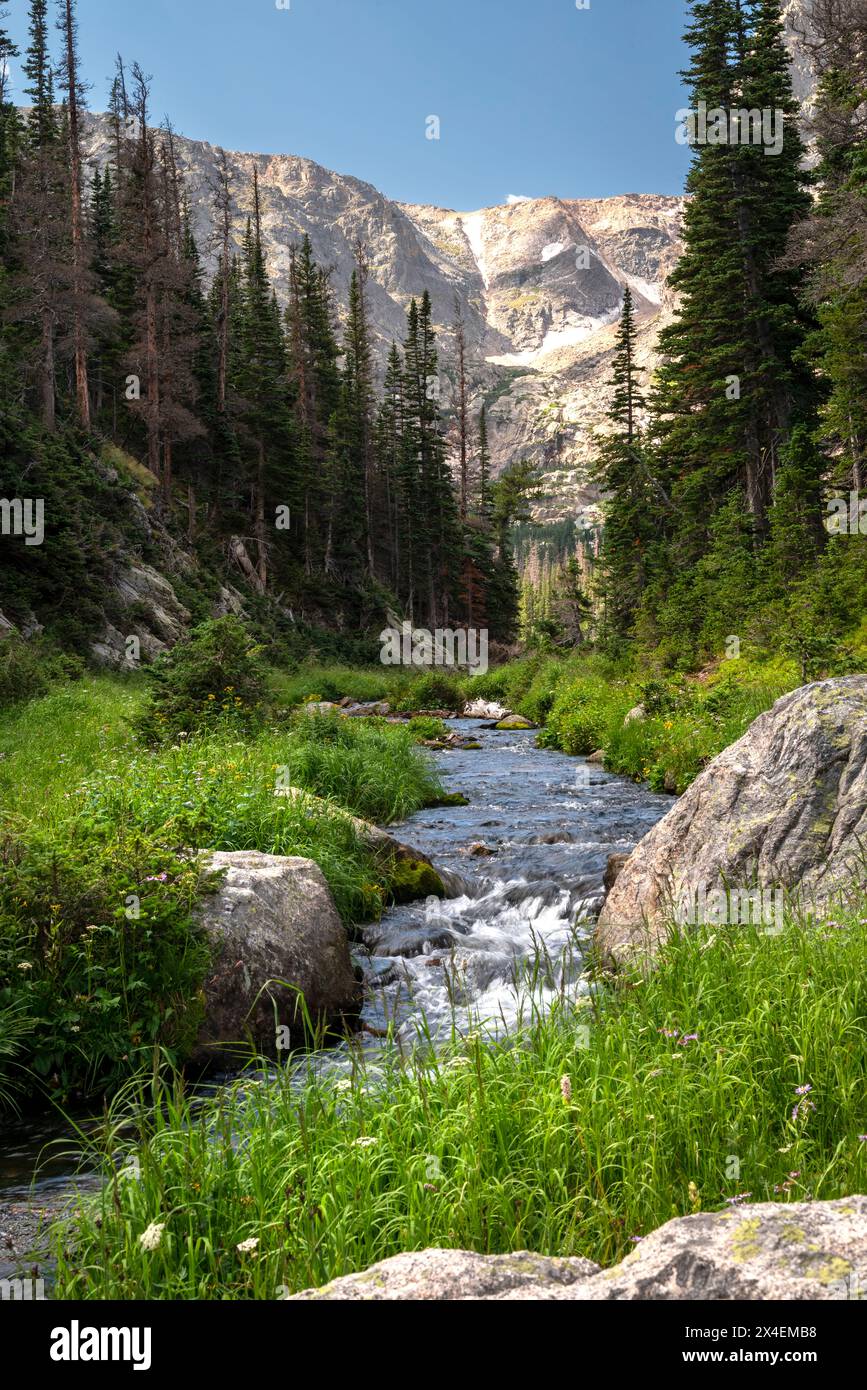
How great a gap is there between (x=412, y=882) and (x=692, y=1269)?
8.20 metres

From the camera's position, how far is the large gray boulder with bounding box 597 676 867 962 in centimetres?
609

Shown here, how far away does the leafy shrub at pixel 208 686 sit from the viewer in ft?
47.4

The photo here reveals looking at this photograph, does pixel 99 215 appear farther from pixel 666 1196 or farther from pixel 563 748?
pixel 666 1196

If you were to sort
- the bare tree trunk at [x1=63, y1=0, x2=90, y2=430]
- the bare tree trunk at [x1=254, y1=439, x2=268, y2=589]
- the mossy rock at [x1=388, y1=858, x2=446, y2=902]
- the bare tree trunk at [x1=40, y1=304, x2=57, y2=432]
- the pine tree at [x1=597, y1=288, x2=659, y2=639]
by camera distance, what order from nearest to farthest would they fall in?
the mossy rock at [x1=388, y1=858, x2=446, y2=902]
the bare tree trunk at [x1=40, y1=304, x2=57, y2=432]
the bare tree trunk at [x1=63, y1=0, x2=90, y2=430]
the pine tree at [x1=597, y1=288, x2=659, y2=639]
the bare tree trunk at [x1=254, y1=439, x2=268, y2=589]

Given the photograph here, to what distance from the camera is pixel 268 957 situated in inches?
256

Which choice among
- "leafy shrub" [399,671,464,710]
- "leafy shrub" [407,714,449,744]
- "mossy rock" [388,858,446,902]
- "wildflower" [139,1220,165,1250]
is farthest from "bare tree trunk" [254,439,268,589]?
"wildflower" [139,1220,165,1250]

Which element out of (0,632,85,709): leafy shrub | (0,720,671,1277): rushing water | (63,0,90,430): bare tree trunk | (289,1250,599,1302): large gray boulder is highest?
(63,0,90,430): bare tree trunk

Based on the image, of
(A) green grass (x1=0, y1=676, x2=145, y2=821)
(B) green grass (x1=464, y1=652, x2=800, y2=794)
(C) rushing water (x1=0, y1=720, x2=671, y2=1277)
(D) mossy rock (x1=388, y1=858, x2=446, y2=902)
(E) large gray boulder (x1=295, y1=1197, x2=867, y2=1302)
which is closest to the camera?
(E) large gray boulder (x1=295, y1=1197, x2=867, y2=1302)

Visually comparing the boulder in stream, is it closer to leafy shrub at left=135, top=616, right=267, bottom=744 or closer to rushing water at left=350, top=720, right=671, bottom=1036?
rushing water at left=350, top=720, right=671, bottom=1036

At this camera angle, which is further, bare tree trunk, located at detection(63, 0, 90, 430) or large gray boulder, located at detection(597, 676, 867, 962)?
bare tree trunk, located at detection(63, 0, 90, 430)

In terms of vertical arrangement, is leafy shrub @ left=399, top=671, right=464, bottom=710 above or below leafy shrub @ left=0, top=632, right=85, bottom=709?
below

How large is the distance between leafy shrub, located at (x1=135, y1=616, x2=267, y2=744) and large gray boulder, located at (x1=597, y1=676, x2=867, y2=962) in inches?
345

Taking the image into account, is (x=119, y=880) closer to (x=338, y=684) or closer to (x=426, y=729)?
(x=426, y=729)

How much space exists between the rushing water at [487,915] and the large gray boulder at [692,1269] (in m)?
1.58
